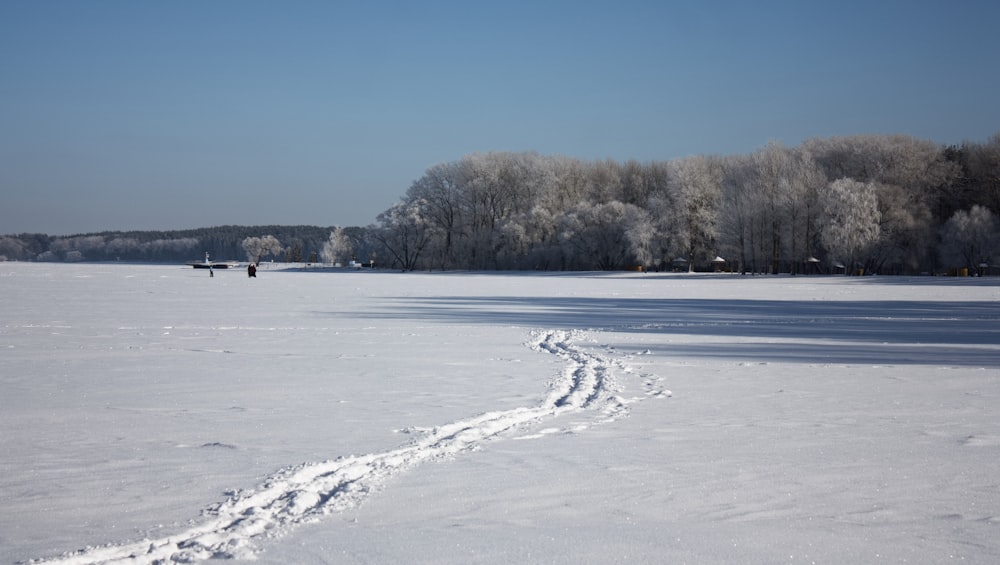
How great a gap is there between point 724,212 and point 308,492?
2662 inches

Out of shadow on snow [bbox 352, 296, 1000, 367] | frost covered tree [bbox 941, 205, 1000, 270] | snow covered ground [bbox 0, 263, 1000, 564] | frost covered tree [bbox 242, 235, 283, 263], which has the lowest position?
snow covered ground [bbox 0, 263, 1000, 564]

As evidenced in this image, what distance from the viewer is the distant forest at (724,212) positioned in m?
62.0

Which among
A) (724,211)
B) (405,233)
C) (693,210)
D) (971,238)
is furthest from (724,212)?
(405,233)

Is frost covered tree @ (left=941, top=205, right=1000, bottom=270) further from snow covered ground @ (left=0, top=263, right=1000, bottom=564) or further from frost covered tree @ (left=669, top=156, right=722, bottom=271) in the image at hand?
snow covered ground @ (left=0, top=263, right=1000, bottom=564)

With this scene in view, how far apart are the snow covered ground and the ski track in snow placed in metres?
0.02

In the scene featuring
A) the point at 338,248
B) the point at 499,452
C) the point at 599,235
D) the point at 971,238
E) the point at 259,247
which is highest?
the point at 259,247

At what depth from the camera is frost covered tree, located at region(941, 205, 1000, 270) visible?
60.1 m

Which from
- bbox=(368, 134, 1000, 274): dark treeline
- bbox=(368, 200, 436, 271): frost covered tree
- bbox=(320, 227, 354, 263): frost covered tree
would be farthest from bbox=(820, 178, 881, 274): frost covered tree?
bbox=(320, 227, 354, 263): frost covered tree

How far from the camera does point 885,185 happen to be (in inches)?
2504

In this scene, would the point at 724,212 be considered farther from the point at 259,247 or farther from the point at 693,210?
the point at 259,247

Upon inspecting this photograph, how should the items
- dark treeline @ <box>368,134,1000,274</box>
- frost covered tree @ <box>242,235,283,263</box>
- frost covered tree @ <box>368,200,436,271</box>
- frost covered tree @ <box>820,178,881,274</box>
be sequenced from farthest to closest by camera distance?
frost covered tree @ <box>242,235,283,263</box>
frost covered tree @ <box>368,200,436,271</box>
dark treeline @ <box>368,134,1000,274</box>
frost covered tree @ <box>820,178,881,274</box>

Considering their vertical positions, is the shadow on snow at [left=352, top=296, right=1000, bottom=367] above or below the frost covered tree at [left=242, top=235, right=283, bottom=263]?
below

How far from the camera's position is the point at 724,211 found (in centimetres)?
6981

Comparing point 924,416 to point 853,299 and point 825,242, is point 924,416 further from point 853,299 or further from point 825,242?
point 825,242
